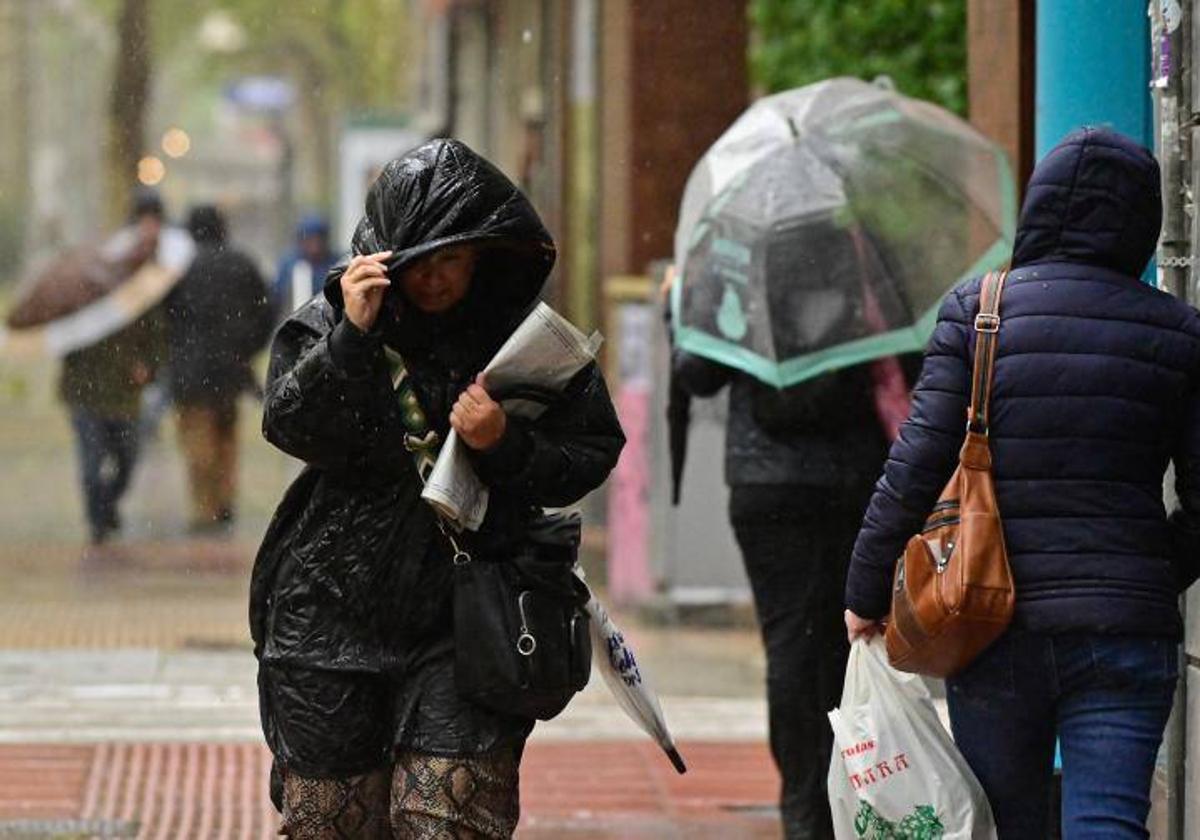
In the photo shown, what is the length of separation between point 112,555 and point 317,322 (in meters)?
10.9

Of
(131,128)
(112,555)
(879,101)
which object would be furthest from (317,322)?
(131,128)

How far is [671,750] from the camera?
5.40 metres

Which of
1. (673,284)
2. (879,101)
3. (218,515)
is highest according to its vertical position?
(879,101)

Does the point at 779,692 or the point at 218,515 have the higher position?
the point at 779,692

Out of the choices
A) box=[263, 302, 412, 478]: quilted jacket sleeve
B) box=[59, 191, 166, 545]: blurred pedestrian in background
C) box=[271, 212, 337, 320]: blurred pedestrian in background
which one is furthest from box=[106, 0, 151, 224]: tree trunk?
box=[263, 302, 412, 478]: quilted jacket sleeve

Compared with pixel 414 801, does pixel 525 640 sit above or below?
above

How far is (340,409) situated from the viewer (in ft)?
16.1

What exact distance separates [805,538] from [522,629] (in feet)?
7.16

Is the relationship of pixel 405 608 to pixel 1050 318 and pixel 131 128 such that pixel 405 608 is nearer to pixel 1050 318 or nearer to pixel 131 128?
pixel 1050 318

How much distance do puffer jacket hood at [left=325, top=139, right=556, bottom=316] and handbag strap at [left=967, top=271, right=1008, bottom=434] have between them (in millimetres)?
852

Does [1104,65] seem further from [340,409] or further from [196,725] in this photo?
[196,725]

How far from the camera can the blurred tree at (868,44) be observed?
11539 millimetres

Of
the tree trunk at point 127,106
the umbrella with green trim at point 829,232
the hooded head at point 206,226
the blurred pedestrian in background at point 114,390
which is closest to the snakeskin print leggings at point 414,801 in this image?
the umbrella with green trim at point 829,232

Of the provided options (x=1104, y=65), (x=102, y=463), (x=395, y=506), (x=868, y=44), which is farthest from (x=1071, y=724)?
(x=102, y=463)
